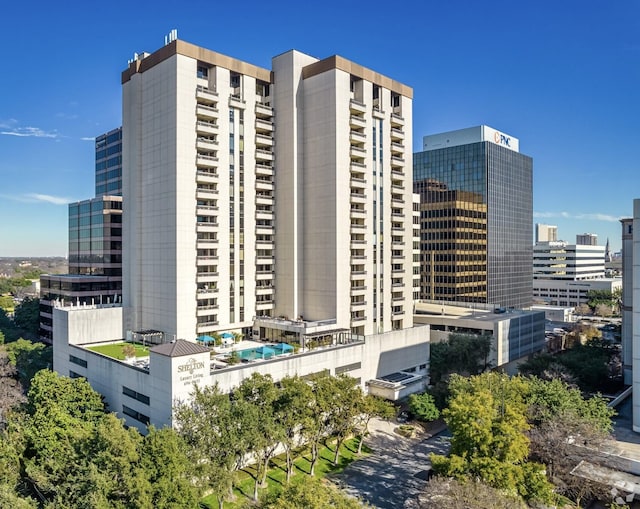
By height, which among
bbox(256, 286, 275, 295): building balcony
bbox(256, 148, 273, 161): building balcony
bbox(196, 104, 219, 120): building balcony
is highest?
bbox(196, 104, 219, 120): building balcony

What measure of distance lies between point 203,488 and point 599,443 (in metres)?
28.4

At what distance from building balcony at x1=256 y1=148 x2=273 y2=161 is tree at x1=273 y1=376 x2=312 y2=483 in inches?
1214

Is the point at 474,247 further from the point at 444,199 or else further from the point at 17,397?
the point at 17,397

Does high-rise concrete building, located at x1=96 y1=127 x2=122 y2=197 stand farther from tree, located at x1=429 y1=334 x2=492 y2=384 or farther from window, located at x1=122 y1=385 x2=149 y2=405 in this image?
tree, located at x1=429 y1=334 x2=492 y2=384

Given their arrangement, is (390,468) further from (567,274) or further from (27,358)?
(567,274)

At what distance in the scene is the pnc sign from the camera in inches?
4822

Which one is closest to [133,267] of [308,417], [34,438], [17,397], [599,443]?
[17,397]

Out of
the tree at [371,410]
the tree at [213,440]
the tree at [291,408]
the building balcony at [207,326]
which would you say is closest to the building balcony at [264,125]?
the building balcony at [207,326]

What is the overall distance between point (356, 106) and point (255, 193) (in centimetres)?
1672

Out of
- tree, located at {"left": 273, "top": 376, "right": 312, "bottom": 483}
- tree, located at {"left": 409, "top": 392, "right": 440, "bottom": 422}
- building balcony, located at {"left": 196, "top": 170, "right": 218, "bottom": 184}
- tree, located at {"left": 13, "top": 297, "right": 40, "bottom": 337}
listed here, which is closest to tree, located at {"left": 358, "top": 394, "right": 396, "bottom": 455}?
tree, located at {"left": 273, "top": 376, "right": 312, "bottom": 483}

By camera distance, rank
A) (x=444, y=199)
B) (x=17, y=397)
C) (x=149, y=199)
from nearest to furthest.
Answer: (x=17, y=397) → (x=149, y=199) → (x=444, y=199)

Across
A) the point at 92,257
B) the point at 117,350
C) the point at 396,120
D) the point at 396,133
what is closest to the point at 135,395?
the point at 117,350

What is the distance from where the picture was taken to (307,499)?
888 inches

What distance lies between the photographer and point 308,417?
38031 mm
